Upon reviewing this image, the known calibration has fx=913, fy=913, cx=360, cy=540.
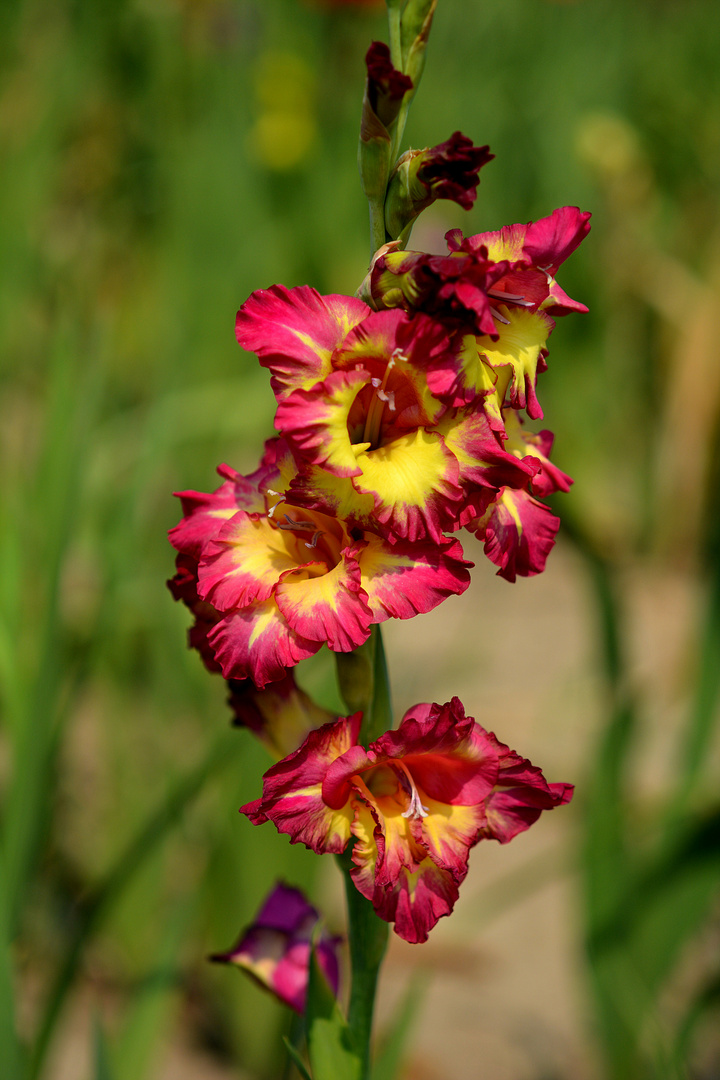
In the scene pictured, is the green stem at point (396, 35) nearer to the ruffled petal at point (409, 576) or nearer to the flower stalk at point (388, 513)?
the flower stalk at point (388, 513)

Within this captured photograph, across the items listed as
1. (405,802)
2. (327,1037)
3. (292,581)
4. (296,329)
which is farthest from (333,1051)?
(296,329)

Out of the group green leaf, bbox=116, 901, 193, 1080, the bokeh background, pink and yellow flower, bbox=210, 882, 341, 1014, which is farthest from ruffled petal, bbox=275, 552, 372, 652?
green leaf, bbox=116, 901, 193, 1080

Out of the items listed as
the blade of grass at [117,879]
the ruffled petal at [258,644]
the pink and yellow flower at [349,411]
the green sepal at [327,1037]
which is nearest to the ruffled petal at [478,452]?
the pink and yellow flower at [349,411]

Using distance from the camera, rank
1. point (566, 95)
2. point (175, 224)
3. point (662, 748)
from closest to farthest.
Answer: point (662, 748) < point (175, 224) < point (566, 95)

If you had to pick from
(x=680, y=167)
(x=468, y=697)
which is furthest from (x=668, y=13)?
(x=468, y=697)

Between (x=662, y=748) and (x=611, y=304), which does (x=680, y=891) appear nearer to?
(x=662, y=748)

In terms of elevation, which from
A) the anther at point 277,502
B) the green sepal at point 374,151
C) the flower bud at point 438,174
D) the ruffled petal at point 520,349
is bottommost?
the anther at point 277,502
